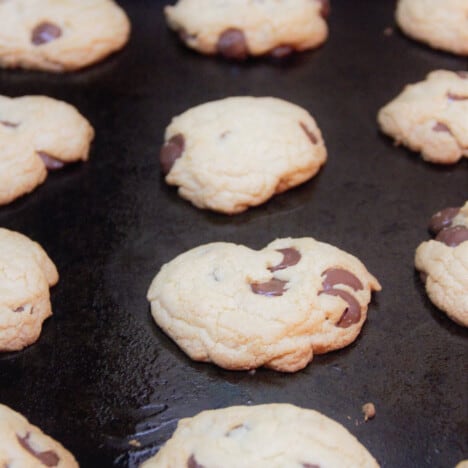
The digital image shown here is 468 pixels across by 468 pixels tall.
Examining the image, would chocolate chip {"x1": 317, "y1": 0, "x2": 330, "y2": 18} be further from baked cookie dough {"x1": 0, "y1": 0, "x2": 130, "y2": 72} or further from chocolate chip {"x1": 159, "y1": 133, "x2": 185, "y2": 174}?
chocolate chip {"x1": 159, "y1": 133, "x2": 185, "y2": 174}

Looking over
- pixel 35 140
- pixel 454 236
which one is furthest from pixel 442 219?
pixel 35 140

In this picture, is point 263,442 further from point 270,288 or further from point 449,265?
point 449,265

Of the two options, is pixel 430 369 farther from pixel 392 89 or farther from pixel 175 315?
pixel 392 89

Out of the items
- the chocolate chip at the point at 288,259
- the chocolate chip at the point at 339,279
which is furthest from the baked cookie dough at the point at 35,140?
the chocolate chip at the point at 339,279

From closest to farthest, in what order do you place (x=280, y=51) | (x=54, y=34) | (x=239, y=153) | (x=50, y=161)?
(x=239, y=153), (x=50, y=161), (x=54, y=34), (x=280, y=51)

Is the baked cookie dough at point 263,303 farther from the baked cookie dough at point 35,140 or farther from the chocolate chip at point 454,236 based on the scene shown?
the baked cookie dough at point 35,140

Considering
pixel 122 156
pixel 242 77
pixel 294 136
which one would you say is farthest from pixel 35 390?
pixel 242 77
